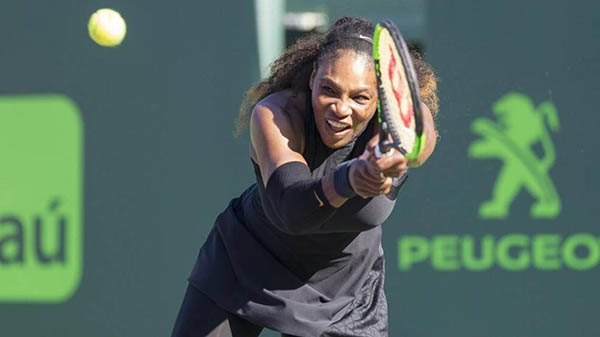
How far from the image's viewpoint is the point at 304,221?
2.44 meters

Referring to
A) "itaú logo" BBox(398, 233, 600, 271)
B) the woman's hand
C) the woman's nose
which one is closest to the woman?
the woman's nose

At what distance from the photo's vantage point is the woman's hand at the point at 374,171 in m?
2.16

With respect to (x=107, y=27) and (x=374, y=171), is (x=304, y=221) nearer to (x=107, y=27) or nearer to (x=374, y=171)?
(x=374, y=171)

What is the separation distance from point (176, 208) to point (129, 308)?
457 mm

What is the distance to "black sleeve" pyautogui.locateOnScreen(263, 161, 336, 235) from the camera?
239cm

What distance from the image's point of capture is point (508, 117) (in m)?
4.13

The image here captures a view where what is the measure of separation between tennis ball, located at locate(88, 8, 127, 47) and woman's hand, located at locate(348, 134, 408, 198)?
232cm

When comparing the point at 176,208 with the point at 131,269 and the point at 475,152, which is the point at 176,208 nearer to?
the point at 131,269

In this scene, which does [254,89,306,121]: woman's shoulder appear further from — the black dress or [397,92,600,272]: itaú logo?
[397,92,600,272]: itaú logo

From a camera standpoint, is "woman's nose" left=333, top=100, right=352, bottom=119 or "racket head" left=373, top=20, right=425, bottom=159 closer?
"racket head" left=373, top=20, right=425, bottom=159

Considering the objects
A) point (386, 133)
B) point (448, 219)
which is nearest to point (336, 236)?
point (386, 133)

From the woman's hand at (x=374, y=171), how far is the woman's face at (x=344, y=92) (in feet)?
1.20

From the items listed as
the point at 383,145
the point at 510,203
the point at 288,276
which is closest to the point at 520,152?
the point at 510,203

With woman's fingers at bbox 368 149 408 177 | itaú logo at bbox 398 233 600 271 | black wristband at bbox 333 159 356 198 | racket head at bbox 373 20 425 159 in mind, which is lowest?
itaú logo at bbox 398 233 600 271
